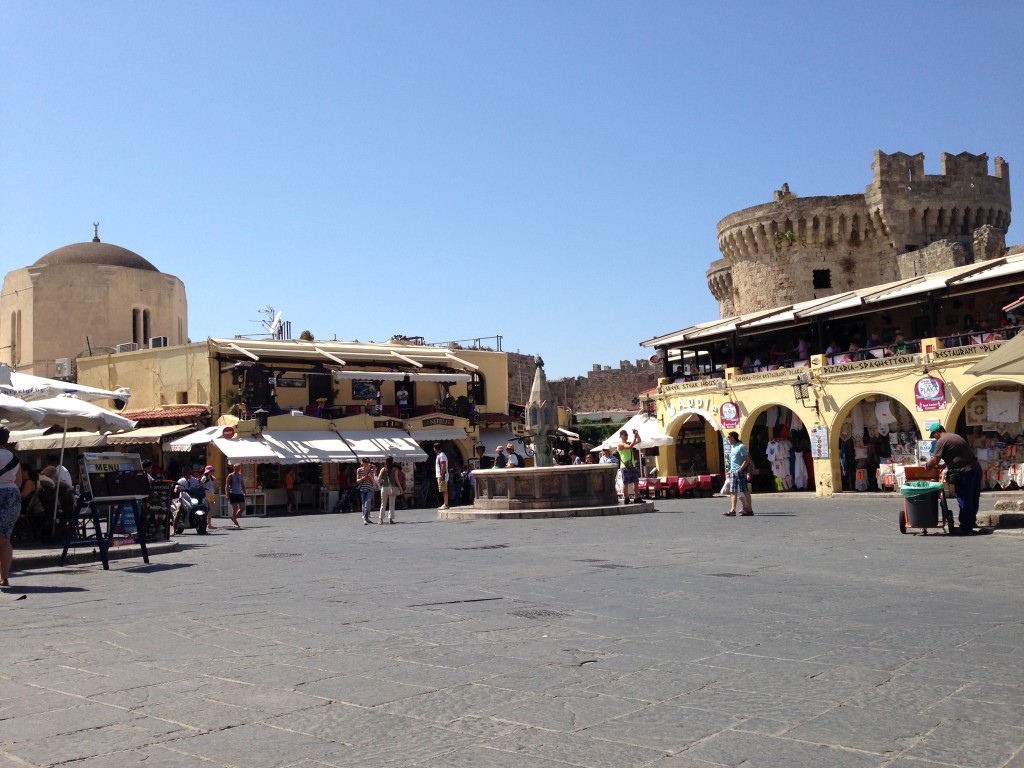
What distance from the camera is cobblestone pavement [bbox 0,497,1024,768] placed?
3.98 meters

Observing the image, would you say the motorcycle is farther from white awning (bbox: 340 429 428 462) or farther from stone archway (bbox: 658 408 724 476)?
stone archway (bbox: 658 408 724 476)

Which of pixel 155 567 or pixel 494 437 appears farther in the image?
pixel 494 437

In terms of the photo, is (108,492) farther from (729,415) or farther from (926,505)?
(729,415)

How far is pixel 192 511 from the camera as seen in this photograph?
19812 mm

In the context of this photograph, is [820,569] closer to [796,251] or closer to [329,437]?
[329,437]

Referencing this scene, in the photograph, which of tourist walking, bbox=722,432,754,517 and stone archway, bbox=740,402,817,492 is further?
stone archway, bbox=740,402,817,492

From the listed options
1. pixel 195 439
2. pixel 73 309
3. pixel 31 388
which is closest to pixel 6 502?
pixel 31 388

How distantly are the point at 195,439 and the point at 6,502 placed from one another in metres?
21.8

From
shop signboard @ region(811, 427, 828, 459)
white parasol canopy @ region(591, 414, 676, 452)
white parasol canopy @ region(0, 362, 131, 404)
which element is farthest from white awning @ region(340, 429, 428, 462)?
white parasol canopy @ region(0, 362, 131, 404)

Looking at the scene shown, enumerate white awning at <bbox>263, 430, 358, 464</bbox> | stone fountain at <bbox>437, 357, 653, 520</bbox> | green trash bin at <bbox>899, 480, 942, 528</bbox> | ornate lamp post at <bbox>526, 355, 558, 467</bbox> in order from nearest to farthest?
green trash bin at <bbox>899, 480, 942, 528</bbox> → stone fountain at <bbox>437, 357, 653, 520</bbox> → ornate lamp post at <bbox>526, 355, 558, 467</bbox> → white awning at <bbox>263, 430, 358, 464</bbox>

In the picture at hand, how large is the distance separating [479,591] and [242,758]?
4.65 m

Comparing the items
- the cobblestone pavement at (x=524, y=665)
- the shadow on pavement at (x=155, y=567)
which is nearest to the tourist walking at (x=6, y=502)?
the cobblestone pavement at (x=524, y=665)

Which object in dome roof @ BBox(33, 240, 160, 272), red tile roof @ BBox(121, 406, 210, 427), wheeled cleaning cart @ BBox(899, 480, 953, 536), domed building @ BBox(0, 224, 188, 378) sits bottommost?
wheeled cleaning cart @ BBox(899, 480, 953, 536)

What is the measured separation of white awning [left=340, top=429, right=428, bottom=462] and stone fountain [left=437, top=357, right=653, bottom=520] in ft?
36.9
